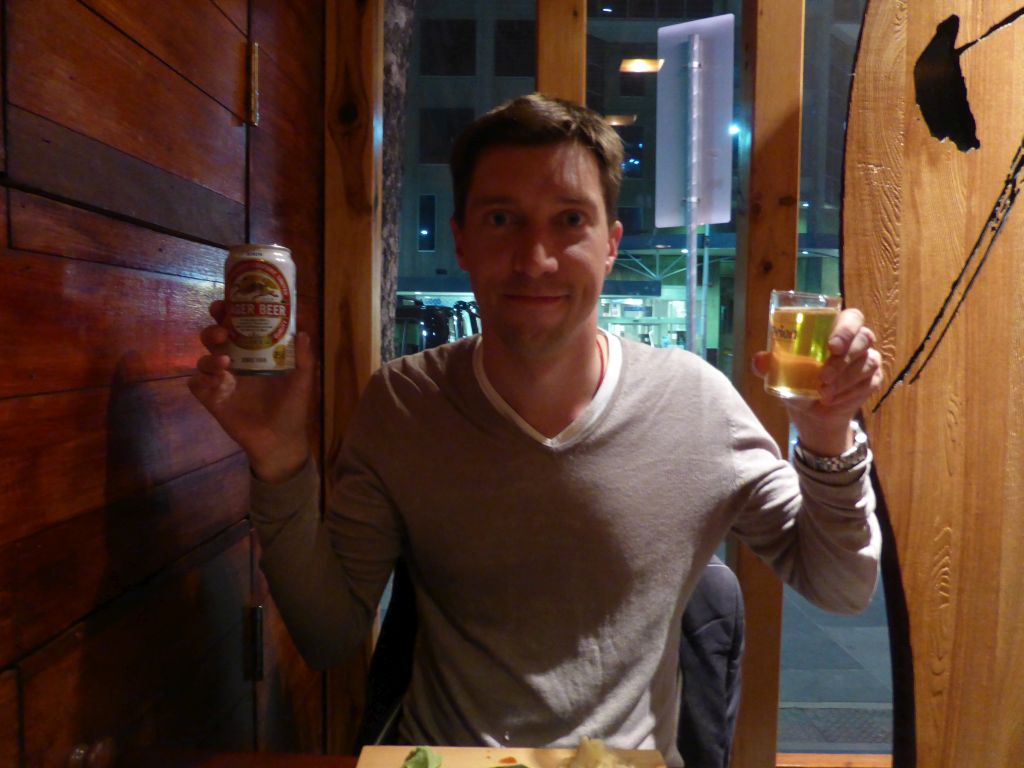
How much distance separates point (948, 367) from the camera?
1.88 meters

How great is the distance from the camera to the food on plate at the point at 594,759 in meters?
0.93

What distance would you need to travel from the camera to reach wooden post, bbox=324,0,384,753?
185 centimetres

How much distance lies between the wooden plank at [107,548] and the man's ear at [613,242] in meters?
0.84

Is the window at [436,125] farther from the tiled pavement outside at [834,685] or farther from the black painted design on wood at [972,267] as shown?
the black painted design on wood at [972,267]

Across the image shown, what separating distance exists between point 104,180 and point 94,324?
19 cm

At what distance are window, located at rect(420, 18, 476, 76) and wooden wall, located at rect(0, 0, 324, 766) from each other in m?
13.6

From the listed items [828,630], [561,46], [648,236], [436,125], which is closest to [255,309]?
[561,46]

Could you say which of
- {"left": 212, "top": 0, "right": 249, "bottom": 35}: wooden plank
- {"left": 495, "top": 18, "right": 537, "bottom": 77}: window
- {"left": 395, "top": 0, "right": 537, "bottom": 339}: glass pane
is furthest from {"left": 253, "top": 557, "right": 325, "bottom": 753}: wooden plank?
{"left": 495, "top": 18, "right": 537, "bottom": 77}: window

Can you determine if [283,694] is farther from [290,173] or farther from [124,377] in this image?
[290,173]

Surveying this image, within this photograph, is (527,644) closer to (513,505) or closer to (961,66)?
(513,505)

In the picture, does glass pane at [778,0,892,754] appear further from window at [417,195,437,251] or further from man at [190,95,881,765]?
window at [417,195,437,251]

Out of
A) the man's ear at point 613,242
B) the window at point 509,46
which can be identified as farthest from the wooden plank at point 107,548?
the window at point 509,46

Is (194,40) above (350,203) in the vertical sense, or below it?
above

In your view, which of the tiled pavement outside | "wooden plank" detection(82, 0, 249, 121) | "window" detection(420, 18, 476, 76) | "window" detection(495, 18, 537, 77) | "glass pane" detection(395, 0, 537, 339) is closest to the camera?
"wooden plank" detection(82, 0, 249, 121)
